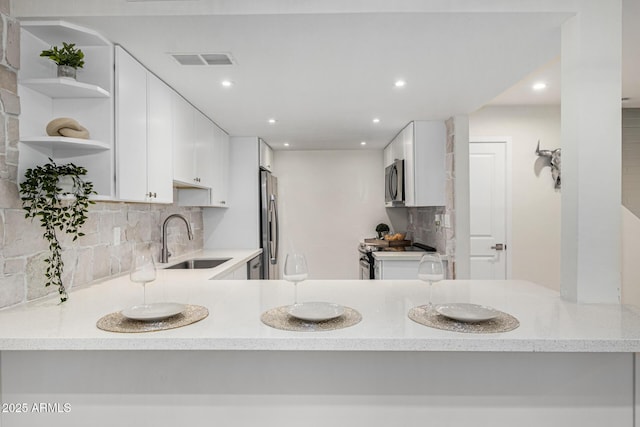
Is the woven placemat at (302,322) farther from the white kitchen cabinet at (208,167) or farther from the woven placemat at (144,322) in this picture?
the white kitchen cabinet at (208,167)

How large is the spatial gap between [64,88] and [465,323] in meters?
2.02

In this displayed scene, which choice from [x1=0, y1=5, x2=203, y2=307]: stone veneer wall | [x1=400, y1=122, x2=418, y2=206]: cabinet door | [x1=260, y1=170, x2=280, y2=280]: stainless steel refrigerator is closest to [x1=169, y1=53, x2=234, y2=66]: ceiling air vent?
[x1=0, y1=5, x2=203, y2=307]: stone veneer wall

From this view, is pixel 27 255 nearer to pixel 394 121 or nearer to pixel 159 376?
pixel 159 376

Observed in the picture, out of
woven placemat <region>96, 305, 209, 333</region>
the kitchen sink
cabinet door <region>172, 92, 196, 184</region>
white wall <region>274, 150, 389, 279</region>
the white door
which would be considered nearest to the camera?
woven placemat <region>96, 305, 209, 333</region>

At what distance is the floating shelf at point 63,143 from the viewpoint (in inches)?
67.7

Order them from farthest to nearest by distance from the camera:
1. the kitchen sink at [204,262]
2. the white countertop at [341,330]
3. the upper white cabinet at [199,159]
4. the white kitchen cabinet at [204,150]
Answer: the kitchen sink at [204,262]
the white kitchen cabinet at [204,150]
the upper white cabinet at [199,159]
the white countertop at [341,330]

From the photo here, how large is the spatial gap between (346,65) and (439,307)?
1.53m

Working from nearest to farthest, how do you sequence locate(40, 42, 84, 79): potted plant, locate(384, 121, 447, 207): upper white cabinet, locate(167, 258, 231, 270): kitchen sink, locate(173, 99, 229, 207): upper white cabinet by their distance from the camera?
locate(40, 42, 84, 79): potted plant
locate(173, 99, 229, 207): upper white cabinet
locate(167, 258, 231, 270): kitchen sink
locate(384, 121, 447, 207): upper white cabinet

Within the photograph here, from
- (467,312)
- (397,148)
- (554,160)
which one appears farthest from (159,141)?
(554,160)

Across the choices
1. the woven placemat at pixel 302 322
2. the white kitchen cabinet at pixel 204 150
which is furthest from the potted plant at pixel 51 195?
the white kitchen cabinet at pixel 204 150

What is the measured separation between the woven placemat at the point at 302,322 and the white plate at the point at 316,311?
0.9 inches

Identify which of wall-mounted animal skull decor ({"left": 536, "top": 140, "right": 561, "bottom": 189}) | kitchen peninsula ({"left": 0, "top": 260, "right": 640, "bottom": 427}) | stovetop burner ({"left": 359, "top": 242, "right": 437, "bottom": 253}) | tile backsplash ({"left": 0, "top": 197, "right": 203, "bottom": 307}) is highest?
wall-mounted animal skull decor ({"left": 536, "top": 140, "right": 561, "bottom": 189})

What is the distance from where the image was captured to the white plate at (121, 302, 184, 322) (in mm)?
1446

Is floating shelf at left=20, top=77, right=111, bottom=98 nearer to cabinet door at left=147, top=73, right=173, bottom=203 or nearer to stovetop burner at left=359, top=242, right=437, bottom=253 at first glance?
cabinet door at left=147, top=73, right=173, bottom=203
